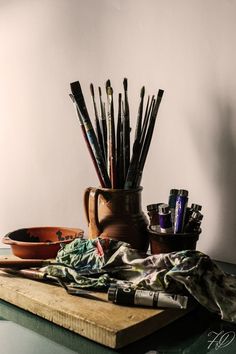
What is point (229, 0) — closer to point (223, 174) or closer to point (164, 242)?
point (223, 174)

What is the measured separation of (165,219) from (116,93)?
1.35ft

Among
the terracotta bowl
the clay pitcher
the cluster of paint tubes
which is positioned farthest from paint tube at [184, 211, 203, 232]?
the terracotta bowl

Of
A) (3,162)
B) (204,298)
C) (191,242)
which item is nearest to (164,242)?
(191,242)

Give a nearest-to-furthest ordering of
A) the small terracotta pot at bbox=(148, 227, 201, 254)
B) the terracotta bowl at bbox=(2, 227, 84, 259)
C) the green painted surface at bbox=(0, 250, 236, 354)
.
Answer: the green painted surface at bbox=(0, 250, 236, 354) → the small terracotta pot at bbox=(148, 227, 201, 254) → the terracotta bowl at bbox=(2, 227, 84, 259)

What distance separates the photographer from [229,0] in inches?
35.4

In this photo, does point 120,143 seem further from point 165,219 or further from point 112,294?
point 112,294

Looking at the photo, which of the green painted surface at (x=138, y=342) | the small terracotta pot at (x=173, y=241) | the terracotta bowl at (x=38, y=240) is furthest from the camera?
the terracotta bowl at (x=38, y=240)

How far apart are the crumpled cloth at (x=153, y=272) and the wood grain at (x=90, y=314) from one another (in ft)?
0.11

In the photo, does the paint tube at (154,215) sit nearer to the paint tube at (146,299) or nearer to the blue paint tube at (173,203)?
the blue paint tube at (173,203)

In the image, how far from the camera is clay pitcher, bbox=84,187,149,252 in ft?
2.79

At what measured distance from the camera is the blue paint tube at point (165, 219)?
781mm

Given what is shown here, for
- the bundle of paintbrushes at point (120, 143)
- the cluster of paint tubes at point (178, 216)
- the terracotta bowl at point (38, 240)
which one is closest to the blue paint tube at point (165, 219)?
the cluster of paint tubes at point (178, 216)

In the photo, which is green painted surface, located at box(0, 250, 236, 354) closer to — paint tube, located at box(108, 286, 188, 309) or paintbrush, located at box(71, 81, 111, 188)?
paint tube, located at box(108, 286, 188, 309)

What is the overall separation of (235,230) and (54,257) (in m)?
0.35
